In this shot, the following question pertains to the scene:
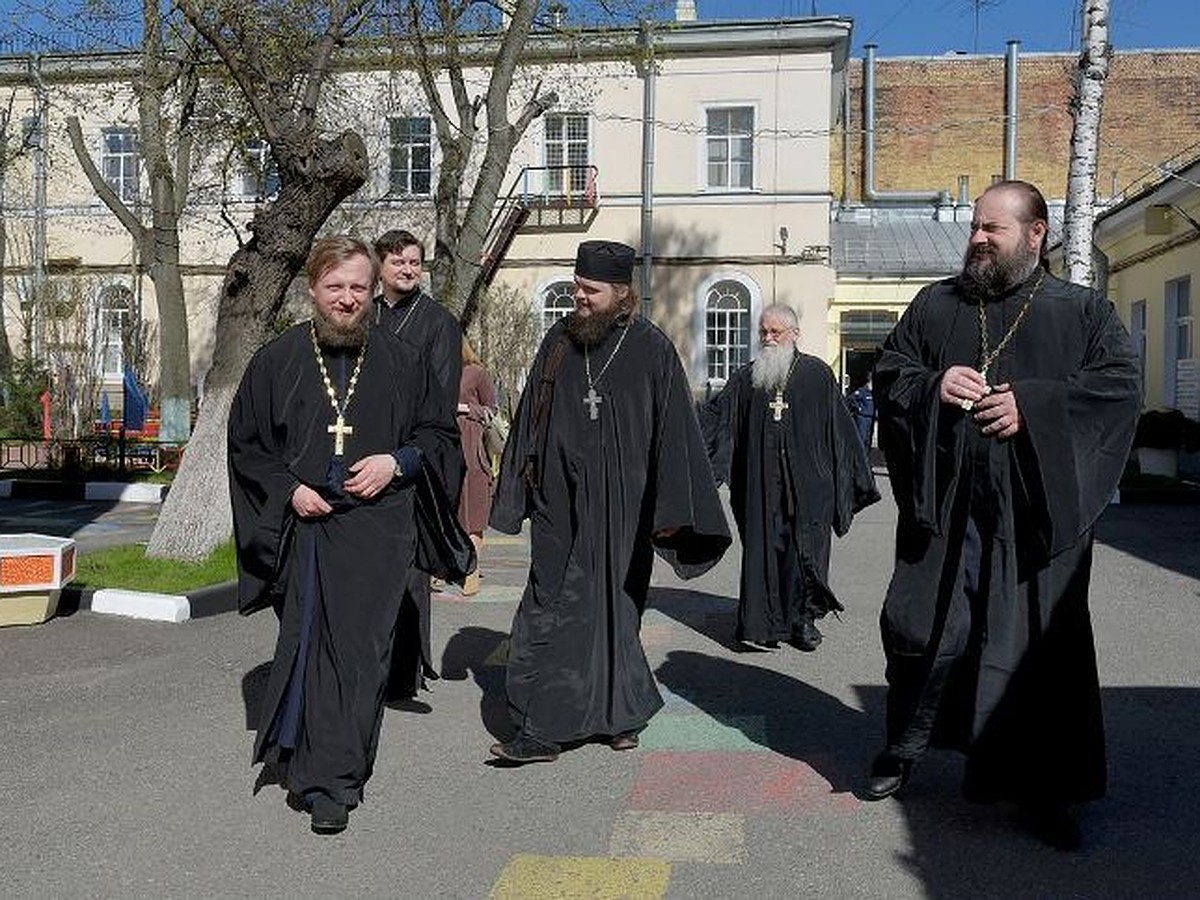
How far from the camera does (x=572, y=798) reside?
5129mm

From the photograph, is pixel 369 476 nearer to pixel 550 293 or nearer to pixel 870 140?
pixel 550 293

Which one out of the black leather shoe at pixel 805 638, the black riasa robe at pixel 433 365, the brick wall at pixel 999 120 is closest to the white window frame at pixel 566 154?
the brick wall at pixel 999 120

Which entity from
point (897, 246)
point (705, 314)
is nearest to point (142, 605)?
point (705, 314)

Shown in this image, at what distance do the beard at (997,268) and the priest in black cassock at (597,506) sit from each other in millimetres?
1492

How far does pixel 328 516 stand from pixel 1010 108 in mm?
41234

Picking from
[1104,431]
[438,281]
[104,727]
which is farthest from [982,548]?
[438,281]

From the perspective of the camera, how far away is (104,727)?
617 cm

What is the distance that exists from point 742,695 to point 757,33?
2701 centimetres

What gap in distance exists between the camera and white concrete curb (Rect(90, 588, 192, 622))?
8938mm

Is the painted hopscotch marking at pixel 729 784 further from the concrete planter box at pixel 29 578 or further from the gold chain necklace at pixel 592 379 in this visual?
the concrete planter box at pixel 29 578

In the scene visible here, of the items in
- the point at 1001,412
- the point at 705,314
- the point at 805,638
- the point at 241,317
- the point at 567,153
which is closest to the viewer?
the point at 1001,412

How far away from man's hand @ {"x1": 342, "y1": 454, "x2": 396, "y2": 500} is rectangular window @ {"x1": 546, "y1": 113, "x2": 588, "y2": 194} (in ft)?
93.5

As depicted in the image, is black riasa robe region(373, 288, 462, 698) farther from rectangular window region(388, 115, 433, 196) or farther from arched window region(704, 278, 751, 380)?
rectangular window region(388, 115, 433, 196)

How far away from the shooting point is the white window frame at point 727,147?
1265 inches
